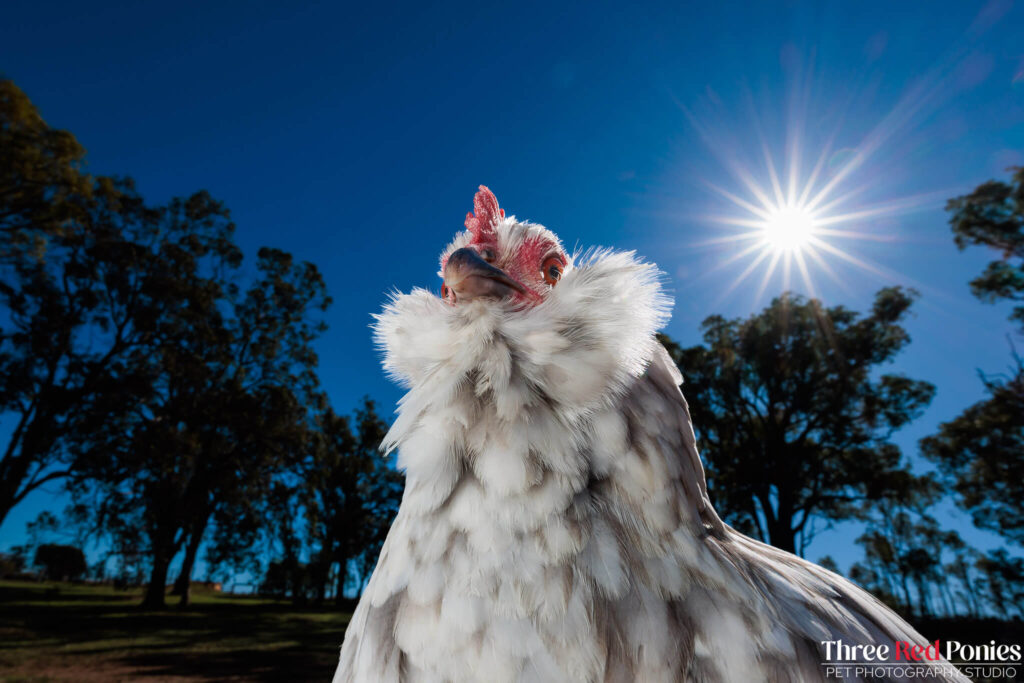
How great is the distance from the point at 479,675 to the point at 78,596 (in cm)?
3539

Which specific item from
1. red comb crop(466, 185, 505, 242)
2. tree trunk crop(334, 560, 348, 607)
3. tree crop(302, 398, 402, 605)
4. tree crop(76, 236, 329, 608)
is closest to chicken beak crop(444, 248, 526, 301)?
red comb crop(466, 185, 505, 242)

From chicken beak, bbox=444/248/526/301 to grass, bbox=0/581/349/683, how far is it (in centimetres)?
1090

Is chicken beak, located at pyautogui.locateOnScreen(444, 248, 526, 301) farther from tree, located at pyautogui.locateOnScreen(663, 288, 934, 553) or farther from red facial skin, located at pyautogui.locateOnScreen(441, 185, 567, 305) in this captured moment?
tree, located at pyautogui.locateOnScreen(663, 288, 934, 553)

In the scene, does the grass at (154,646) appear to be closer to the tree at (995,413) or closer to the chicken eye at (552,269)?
the chicken eye at (552,269)

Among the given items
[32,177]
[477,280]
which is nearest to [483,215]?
[477,280]


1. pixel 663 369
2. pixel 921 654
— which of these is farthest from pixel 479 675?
pixel 921 654

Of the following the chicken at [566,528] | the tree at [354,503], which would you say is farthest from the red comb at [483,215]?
the tree at [354,503]

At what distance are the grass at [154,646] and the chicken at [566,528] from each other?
10651mm

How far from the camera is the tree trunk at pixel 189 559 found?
23141 millimetres

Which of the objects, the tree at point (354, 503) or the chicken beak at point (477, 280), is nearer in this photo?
the chicken beak at point (477, 280)

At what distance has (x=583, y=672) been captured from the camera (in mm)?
1196

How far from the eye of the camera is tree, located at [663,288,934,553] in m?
25.1

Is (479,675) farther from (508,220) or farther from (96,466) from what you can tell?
(96,466)

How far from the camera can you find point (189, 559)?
80.9ft
